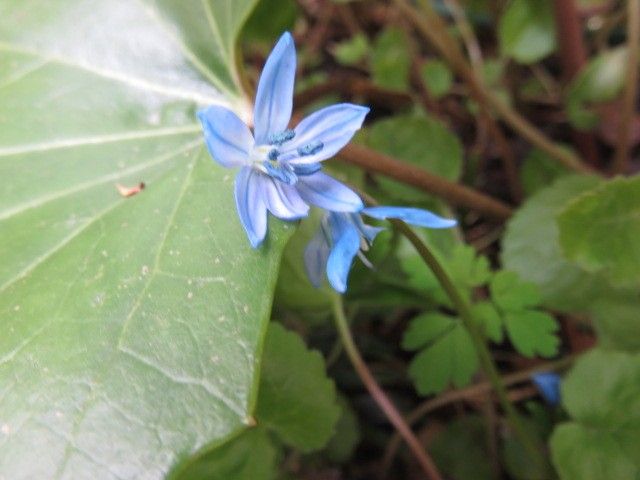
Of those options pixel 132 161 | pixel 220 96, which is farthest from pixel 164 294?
pixel 220 96

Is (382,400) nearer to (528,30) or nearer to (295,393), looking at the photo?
(295,393)

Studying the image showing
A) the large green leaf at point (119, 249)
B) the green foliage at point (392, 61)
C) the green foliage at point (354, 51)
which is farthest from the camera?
the green foliage at point (354, 51)

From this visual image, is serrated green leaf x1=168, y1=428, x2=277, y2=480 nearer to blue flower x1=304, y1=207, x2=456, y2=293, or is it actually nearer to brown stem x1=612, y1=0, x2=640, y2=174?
blue flower x1=304, y1=207, x2=456, y2=293

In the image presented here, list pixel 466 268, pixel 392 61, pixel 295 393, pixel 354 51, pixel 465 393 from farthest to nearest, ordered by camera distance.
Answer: pixel 354 51
pixel 392 61
pixel 465 393
pixel 466 268
pixel 295 393

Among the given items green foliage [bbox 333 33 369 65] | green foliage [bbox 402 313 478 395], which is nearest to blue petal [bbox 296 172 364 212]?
green foliage [bbox 402 313 478 395]

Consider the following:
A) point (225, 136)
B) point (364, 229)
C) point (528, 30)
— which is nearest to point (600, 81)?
point (528, 30)

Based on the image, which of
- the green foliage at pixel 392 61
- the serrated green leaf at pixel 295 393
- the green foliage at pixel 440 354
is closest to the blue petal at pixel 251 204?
the serrated green leaf at pixel 295 393

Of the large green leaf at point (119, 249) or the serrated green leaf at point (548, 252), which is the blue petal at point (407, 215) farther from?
the serrated green leaf at point (548, 252)

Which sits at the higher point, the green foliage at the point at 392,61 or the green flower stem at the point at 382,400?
the green foliage at the point at 392,61
